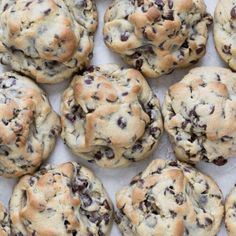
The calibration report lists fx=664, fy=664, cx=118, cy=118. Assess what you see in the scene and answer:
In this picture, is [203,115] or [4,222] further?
[4,222]

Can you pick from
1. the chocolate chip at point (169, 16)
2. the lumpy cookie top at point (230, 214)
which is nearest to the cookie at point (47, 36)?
the chocolate chip at point (169, 16)

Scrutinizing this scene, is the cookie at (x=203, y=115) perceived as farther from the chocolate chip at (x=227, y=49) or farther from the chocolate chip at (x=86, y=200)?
the chocolate chip at (x=86, y=200)

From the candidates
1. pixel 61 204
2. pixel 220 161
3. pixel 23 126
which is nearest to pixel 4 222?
pixel 61 204

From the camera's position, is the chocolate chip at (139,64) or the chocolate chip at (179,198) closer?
the chocolate chip at (179,198)

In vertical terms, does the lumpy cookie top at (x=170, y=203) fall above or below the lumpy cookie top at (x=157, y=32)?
below

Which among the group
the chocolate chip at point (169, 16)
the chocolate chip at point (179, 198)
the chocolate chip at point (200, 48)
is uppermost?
the chocolate chip at point (169, 16)

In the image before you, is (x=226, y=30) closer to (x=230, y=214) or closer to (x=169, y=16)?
(x=169, y=16)

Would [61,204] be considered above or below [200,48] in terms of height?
below
